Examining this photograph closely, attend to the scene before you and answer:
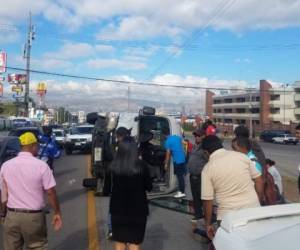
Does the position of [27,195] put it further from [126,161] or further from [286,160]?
[286,160]

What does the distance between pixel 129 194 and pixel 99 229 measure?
12.1 ft

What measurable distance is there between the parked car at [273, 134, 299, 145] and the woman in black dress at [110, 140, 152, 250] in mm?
65670

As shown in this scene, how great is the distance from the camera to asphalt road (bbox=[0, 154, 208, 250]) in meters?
7.89

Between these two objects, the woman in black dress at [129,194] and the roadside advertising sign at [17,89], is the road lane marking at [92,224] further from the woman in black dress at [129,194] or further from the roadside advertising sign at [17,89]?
the roadside advertising sign at [17,89]

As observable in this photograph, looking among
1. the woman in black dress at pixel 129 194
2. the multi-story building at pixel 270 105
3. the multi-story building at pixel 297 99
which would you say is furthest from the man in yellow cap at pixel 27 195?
the multi-story building at pixel 297 99

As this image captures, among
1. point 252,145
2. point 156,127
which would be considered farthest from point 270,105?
point 252,145

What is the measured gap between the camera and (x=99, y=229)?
9.11 m

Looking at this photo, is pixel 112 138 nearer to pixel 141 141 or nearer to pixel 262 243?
pixel 141 141

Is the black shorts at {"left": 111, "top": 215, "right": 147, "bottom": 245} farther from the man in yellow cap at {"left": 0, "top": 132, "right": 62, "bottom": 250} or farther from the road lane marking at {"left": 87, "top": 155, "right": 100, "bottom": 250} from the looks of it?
the road lane marking at {"left": 87, "top": 155, "right": 100, "bottom": 250}

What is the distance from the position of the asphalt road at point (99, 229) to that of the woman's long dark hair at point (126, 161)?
7.97 ft

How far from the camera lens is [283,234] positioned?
3.08 meters

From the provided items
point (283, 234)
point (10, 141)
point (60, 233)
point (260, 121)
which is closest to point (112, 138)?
point (10, 141)

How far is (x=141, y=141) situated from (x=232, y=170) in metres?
7.58

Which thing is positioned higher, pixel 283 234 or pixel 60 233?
pixel 283 234
